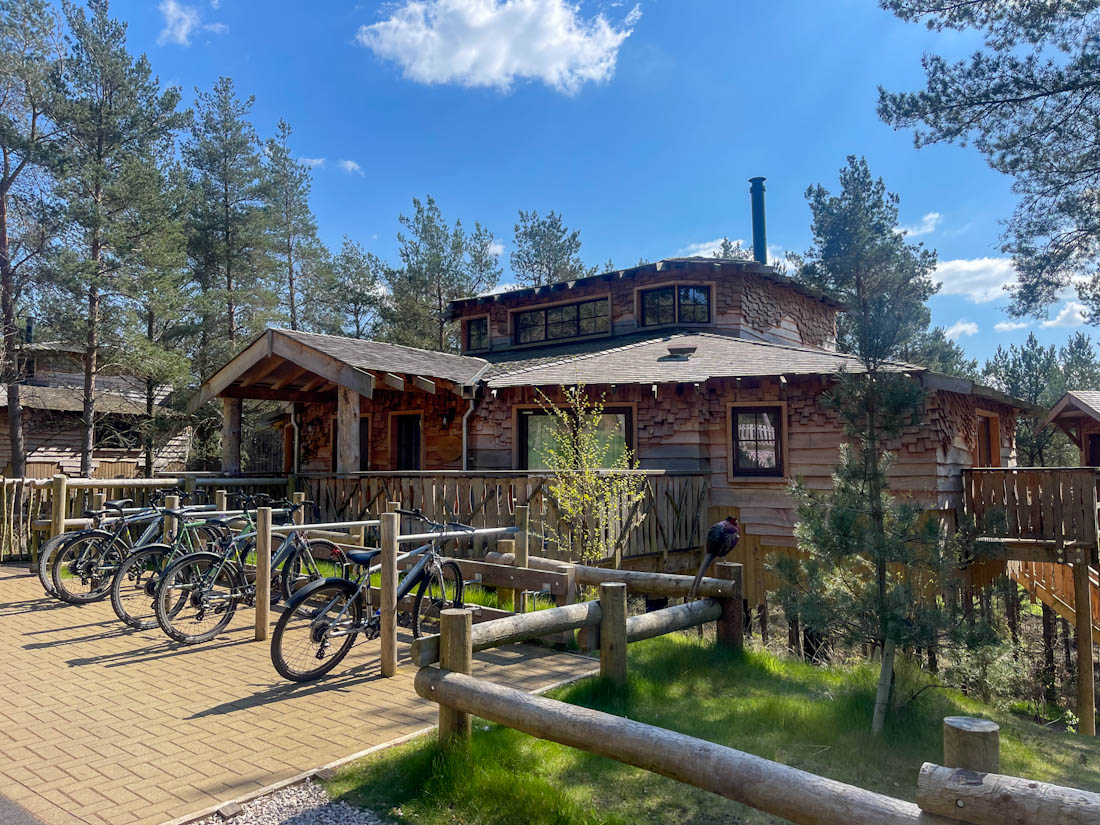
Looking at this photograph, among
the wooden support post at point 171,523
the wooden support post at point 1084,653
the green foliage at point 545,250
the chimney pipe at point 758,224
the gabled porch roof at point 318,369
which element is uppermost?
the green foliage at point 545,250

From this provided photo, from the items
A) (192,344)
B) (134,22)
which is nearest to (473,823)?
(134,22)

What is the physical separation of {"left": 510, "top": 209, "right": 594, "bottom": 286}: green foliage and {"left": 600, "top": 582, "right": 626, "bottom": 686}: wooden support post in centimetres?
2844

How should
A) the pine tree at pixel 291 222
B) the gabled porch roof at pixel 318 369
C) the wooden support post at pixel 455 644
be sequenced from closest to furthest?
the wooden support post at pixel 455 644, the gabled porch roof at pixel 318 369, the pine tree at pixel 291 222

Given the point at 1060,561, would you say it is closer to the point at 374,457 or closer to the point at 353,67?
the point at 374,457

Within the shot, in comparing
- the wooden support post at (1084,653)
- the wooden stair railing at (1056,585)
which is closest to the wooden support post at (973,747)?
the wooden support post at (1084,653)

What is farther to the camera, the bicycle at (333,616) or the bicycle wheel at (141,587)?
the bicycle wheel at (141,587)

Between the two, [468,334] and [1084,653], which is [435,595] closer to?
[1084,653]

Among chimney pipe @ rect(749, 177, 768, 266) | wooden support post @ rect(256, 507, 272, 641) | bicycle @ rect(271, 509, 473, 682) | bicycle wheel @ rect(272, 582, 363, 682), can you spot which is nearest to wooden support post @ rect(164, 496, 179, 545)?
wooden support post @ rect(256, 507, 272, 641)

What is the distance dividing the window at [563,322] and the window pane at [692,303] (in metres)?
2.09

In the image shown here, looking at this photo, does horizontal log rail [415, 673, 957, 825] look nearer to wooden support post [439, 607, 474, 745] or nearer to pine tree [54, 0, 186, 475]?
wooden support post [439, 607, 474, 745]

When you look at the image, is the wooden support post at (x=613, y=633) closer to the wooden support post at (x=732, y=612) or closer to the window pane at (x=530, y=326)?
the wooden support post at (x=732, y=612)

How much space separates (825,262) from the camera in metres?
5.17

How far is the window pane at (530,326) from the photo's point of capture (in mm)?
19688

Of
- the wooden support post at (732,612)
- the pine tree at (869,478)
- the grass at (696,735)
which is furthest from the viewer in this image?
the wooden support post at (732,612)
